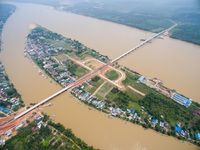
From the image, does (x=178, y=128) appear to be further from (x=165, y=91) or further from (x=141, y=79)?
(x=141, y=79)

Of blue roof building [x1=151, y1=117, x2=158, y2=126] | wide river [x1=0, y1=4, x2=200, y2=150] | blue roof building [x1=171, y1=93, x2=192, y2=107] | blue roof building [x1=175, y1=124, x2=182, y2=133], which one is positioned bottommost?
wide river [x1=0, y1=4, x2=200, y2=150]

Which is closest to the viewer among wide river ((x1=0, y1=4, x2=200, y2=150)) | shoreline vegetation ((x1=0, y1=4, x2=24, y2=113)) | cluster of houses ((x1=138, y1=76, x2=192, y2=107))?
wide river ((x1=0, y1=4, x2=200, y2=150))

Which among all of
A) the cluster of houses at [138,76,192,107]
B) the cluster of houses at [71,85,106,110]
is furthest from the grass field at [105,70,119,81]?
the cluster of houses at [71,85,106,110]

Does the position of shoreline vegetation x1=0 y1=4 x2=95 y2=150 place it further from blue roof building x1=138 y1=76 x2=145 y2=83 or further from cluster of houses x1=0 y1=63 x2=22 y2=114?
blue roof building x1=138 y1=76 x2=145 y2=83

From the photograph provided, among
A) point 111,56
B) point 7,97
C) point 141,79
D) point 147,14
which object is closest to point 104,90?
point 141,79

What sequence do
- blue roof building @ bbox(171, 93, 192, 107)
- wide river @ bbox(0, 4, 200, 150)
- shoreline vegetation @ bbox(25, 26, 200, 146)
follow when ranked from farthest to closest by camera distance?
1. blue roof building @ bbox(171, 93, 192, 107)
2. shoreline vegetation @ bbox(25, 26, 200, 146)
3. wide river @ bbox(0, 4, 200, 150)

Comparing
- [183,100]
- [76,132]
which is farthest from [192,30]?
[76,132]
